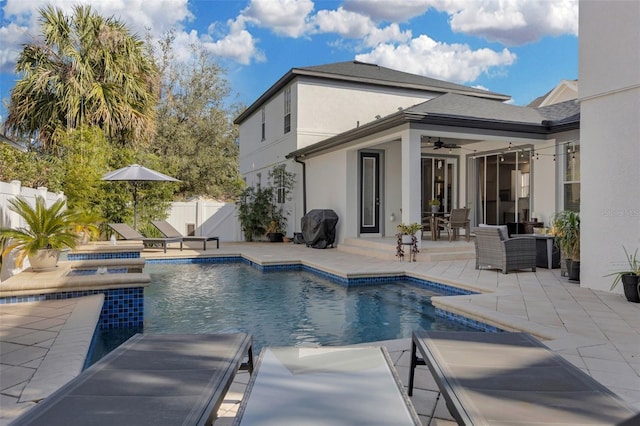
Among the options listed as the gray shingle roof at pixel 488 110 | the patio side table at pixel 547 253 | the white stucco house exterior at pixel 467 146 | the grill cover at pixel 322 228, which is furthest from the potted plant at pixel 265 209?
the patio side table at pixel 547 253

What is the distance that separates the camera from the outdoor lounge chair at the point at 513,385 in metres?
1.74

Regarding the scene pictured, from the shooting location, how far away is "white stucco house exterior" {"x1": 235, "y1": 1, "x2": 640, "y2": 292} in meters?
5.99

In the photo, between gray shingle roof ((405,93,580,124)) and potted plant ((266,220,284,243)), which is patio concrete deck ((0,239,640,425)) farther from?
potted plant ((266,220,284,243))

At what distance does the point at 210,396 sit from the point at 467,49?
65.2 feet

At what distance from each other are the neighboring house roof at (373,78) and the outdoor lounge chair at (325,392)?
1269 centimetres

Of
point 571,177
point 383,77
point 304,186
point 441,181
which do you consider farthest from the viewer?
point 383,77

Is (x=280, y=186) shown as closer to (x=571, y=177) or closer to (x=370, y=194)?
(x=370, y=194)

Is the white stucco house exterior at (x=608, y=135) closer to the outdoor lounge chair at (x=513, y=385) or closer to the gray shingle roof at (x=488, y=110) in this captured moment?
the gray shingle roof at (x=488, y=110)

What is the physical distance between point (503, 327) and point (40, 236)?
6.11 meters

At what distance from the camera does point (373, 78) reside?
1521 centimetres

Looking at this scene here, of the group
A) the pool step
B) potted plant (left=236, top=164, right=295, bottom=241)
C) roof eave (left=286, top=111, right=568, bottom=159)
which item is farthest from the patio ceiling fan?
potted plant (left=236, top=164, right=295, bottom=241)

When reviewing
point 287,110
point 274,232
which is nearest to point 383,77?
point 287,110

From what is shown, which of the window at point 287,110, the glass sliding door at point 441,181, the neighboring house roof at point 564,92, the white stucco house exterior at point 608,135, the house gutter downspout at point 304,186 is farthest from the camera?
the neighboring house roof at point 564,92

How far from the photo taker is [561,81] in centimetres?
Result: 1941
